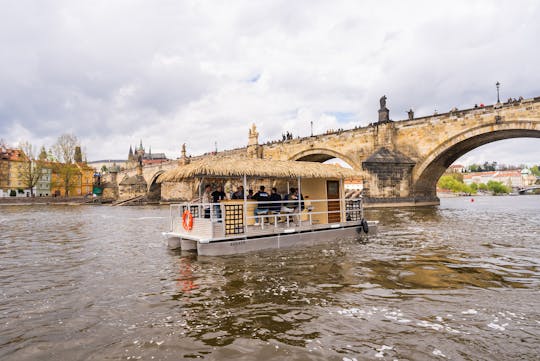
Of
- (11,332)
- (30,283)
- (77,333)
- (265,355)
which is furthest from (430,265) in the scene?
(30,283)

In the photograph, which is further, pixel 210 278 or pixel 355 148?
pixel 355 148

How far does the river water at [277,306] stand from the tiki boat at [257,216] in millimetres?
606

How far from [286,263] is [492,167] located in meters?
193

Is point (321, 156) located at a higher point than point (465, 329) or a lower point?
higher

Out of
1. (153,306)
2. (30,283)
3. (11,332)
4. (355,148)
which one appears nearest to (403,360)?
(153,306)

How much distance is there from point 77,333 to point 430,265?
642cm

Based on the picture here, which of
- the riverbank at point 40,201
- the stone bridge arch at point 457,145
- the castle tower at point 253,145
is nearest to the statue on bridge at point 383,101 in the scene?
the stone bridge arch at point 457,145

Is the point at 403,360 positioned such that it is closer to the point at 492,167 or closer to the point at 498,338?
the point at 498,338

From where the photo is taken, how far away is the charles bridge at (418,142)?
889 inches

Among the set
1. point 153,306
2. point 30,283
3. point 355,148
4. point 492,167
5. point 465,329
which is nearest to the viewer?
point 465,329

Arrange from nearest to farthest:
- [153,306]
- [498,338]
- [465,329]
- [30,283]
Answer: [498,338]
[465,329]
[153,306]
[30,283]

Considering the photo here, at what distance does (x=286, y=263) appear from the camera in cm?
741

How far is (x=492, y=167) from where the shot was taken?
→ 166m

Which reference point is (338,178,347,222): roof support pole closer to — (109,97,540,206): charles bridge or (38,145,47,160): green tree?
(109,97,540,206): charles bridge
